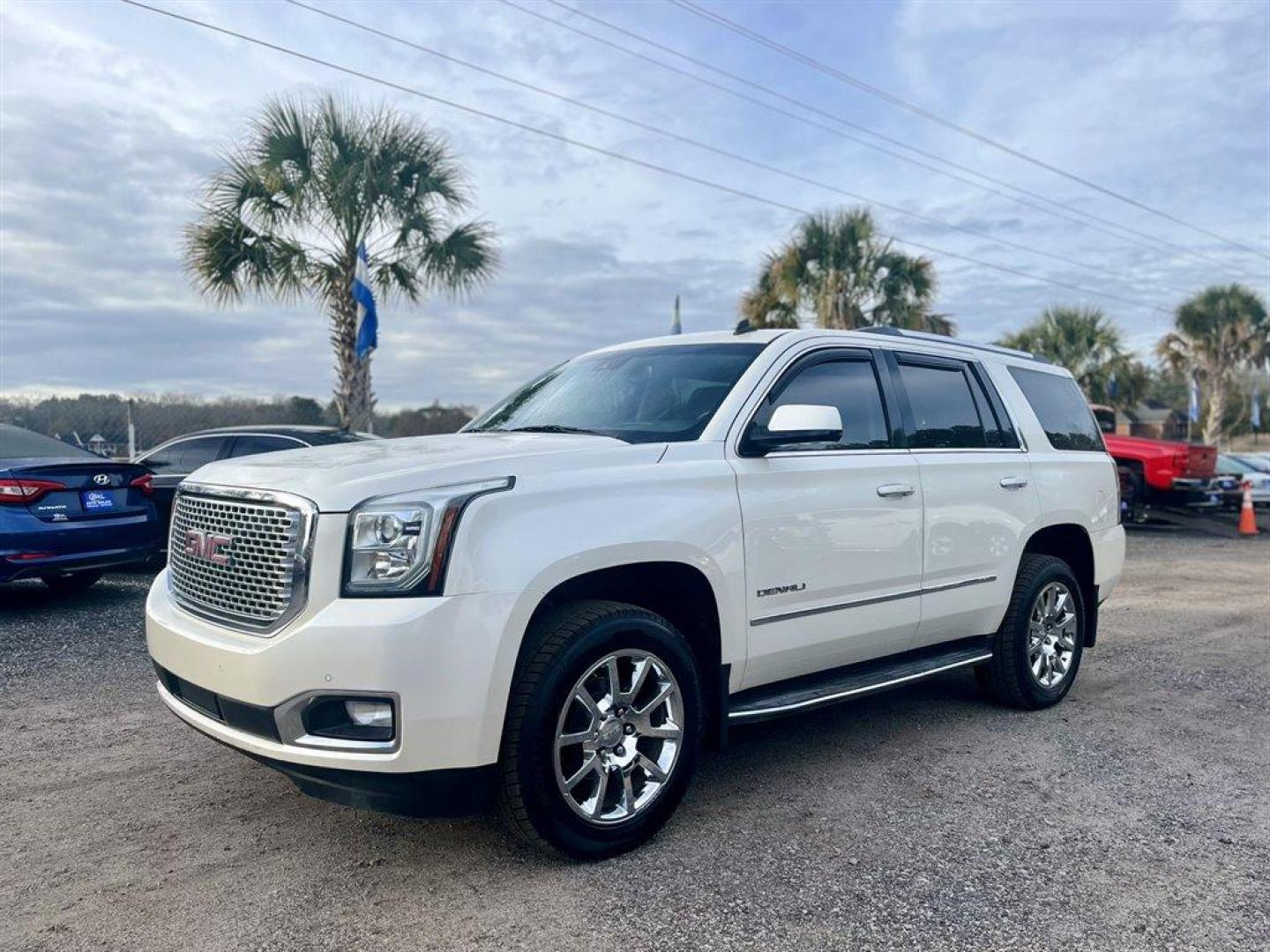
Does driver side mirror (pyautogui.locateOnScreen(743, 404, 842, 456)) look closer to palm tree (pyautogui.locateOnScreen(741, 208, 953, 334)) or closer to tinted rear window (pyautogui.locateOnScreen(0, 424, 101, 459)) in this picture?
tinted rear window (pyautogui.locateOnScreen(0, 424, 101, 459))

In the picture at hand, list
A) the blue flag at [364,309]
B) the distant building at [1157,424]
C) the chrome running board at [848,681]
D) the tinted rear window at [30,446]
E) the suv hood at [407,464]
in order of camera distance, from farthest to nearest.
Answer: the distant building at [1157,424] < the blue flag at [364,309] < the tinted rear window at [30,446] < the chrome running board at [848,681] < the suv hood at [407,464]

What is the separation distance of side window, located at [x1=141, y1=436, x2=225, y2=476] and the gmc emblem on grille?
21.9ft

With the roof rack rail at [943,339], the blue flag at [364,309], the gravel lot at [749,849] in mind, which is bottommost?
the gravel lot at [749,849]

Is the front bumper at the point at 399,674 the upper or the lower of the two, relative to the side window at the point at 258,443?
lower

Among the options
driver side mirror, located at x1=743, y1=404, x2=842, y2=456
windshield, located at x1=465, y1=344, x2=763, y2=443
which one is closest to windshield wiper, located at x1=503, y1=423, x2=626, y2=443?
windshield, located at x1=465, y1=344, x2=763, y2=443

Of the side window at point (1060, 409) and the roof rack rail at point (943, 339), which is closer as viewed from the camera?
the roof rack rail at point (943, 339)

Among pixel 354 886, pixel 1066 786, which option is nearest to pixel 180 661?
pixel 354 886

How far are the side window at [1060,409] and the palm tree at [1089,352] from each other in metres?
25.5

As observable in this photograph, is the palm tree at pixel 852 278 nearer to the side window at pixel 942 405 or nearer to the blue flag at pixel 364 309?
the blue flag at pixel 364 309

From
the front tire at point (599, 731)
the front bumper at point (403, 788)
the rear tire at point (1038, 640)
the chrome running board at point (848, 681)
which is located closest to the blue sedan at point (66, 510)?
the front bumper at point (403, 788)

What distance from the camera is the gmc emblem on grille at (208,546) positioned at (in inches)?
139

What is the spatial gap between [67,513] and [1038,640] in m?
6.68

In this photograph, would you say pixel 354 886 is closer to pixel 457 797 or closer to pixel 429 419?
pixel 457 797

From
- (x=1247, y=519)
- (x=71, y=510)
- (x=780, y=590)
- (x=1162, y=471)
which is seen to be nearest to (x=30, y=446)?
(x=71, y=510)
